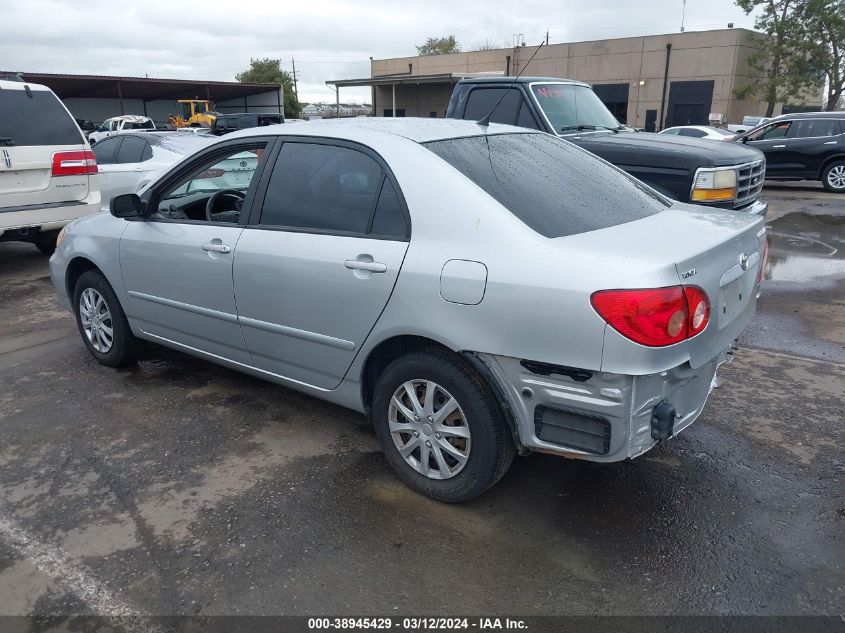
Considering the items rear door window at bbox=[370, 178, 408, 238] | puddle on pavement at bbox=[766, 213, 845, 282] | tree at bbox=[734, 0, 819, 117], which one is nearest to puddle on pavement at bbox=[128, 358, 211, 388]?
rear door window at bbox=[370, 178, 408, 238]

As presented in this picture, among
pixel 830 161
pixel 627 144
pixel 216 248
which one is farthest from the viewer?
pixel 830 161

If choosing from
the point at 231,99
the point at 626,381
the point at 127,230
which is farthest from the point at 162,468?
the point at 231,99

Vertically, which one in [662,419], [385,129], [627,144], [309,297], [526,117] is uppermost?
[526,117]

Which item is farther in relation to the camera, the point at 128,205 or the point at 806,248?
the point at 806,248

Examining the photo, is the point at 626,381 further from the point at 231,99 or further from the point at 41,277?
the point at 231,99

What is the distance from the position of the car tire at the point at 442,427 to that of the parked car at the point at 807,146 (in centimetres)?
1446

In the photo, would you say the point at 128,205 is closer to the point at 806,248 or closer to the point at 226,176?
the point at 226,176

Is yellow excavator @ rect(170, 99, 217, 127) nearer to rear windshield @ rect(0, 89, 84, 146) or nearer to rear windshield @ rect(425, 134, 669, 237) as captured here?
rear windshield @ rect(0, 89, 84, 146)

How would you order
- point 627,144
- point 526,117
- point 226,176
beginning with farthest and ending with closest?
point 526,117 → point 226,176 → point 627,144

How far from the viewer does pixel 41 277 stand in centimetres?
789

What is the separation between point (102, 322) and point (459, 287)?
3.15 metres

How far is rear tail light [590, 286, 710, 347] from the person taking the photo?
2.47 metres

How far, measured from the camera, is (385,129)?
3412mm

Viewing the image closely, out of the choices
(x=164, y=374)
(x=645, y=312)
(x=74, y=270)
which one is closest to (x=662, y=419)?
(x=645, y=312)
